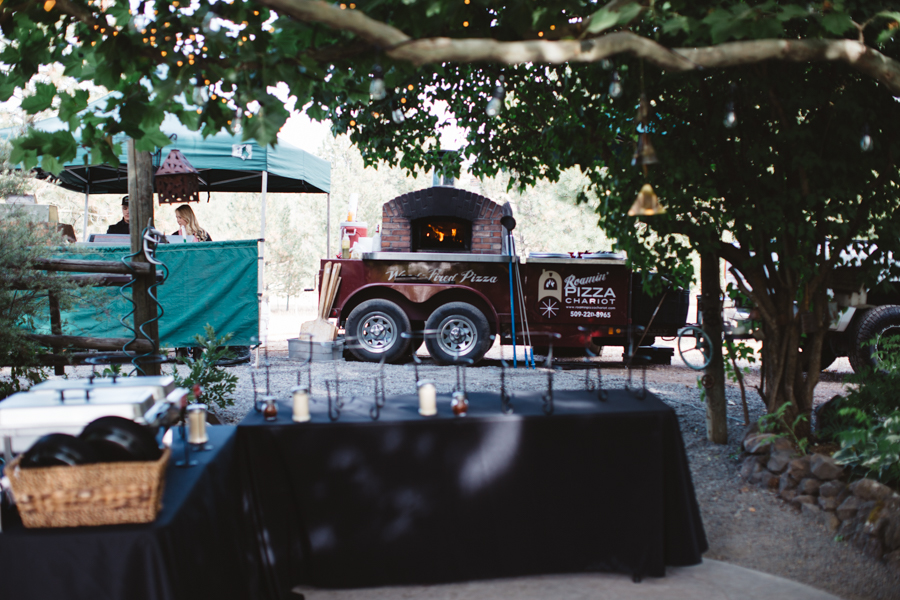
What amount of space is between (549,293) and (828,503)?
4893mm

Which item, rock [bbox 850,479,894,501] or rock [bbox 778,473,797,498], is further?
rock [bbox 778,473,797,498]

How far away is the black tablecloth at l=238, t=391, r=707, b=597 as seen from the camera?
248 cm

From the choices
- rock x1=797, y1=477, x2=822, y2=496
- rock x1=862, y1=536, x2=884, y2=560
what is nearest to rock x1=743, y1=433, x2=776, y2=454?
rock x1=797, y1=477, x2=822, y2=496

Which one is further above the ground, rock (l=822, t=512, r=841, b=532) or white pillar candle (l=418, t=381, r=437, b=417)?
white pillar candle (l=418, t=381, r=437, b=417)

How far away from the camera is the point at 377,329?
8180 millimetres

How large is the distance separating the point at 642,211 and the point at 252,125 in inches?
67.3

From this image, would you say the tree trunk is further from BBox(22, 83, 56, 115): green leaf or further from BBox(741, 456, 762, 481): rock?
BBox(22, 83, 56, 115): green leaf

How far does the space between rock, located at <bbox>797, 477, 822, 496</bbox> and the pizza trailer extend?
4370 mm

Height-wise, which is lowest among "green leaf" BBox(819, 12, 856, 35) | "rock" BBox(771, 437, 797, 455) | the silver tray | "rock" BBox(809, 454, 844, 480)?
"rock" BBox(809, 454, 844, 480)

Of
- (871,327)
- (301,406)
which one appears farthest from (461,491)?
(871,327)

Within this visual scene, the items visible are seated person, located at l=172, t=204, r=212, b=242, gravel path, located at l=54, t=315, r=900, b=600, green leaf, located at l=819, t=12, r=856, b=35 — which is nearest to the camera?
green leaf, located at l=819, t=12, r=856, b=35

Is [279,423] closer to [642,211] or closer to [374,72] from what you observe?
[374,72]

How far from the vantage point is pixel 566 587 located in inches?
107

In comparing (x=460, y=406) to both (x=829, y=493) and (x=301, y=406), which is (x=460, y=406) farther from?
(x=829, y=493)
